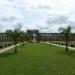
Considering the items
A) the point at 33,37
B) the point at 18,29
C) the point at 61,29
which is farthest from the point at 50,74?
the point at 33,37

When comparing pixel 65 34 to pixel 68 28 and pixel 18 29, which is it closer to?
pixel 68 28

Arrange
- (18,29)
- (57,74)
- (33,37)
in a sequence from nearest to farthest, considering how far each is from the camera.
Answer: (57,74) → (18,29) → (33,37)

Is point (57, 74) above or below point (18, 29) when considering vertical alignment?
below

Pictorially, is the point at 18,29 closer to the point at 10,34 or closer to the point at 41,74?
the point at 10,34

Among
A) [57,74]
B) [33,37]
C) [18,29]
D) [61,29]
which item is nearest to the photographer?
[57,74]

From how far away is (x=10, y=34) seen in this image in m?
42.7

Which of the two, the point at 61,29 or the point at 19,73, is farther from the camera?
the point at 61,29

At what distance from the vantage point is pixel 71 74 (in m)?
15.0

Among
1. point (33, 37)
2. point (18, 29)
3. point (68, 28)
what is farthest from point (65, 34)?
point (33, 37)

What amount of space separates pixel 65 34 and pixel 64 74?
3128 cm

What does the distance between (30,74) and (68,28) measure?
103ft

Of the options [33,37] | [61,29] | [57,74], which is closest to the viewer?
[57,74]

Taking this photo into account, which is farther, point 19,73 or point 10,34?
point 10,34

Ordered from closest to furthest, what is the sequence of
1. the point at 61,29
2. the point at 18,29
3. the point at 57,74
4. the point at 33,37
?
1. the point at 57,74
2. the point at 18,29
3. the point at 61,29
4. the point at 33,37
